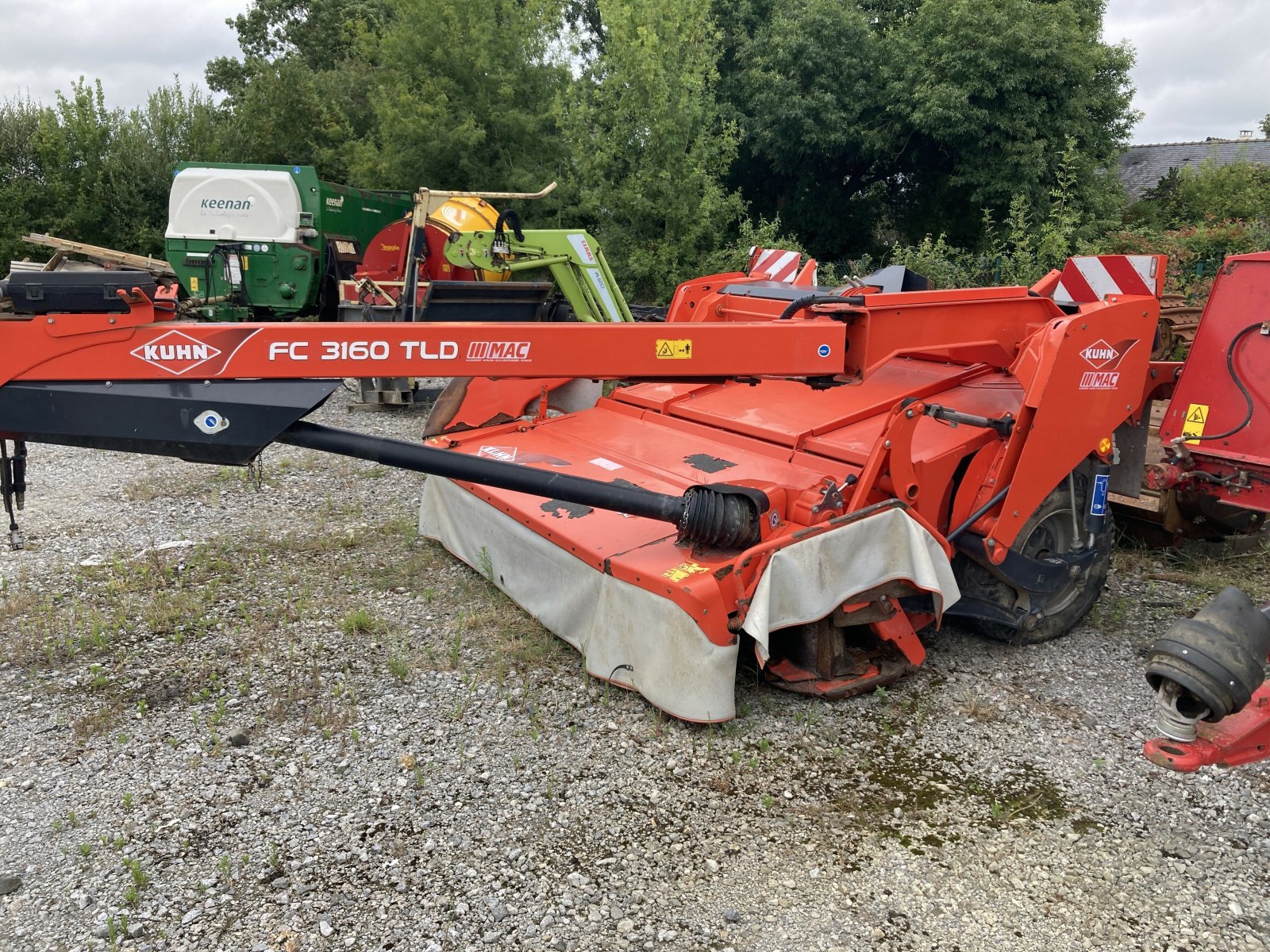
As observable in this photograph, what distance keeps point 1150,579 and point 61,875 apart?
5.06m

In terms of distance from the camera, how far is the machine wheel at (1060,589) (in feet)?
13.2

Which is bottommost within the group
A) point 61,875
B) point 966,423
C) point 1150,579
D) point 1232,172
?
point 61,875

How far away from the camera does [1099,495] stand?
4055 mm

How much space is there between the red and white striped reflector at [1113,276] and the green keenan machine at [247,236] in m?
8.89

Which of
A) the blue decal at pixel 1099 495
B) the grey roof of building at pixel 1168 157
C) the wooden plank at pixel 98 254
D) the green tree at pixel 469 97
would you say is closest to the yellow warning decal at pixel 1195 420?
the blue decal at pixel 1099 495

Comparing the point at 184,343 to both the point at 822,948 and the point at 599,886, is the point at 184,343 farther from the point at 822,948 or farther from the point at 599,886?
the point at 822,948

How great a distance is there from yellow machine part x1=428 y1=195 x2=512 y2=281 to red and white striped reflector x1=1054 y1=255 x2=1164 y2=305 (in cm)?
534

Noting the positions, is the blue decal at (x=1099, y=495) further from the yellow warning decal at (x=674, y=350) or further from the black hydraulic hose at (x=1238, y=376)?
the yellow warning decal at (x=674, y=350)

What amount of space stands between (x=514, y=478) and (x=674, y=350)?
0.77m

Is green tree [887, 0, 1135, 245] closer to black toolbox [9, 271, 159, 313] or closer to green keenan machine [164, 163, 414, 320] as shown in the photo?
green keenan machine [164, 163, 414, 320]

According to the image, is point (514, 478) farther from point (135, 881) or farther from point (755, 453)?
point (135, 881)

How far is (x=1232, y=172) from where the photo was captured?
19.1 metres

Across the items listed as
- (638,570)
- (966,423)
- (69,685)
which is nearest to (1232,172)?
(966,423)

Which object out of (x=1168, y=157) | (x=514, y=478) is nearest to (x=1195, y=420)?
(x=514, y=478)
